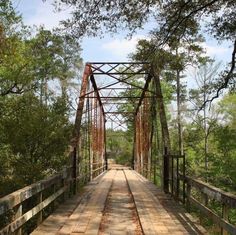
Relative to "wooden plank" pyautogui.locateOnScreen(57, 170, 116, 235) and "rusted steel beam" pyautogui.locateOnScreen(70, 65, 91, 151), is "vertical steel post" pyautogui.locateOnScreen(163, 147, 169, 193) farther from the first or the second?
"rusted steel beam" pyautogui.locateOnScreen(70, 65, 91, 151)

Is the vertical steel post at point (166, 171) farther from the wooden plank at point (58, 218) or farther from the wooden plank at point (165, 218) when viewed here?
the wooden plank at point (58, 218)

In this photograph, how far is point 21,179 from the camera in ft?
43.2

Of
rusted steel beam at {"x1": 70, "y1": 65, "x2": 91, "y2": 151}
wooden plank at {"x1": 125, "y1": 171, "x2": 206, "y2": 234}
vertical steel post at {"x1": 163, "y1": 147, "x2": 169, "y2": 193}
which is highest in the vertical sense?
rusted steel beam at {"x1": 70, "y1": 65, "x2": 91, "y2": 151}

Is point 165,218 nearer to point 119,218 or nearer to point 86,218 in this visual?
point 119,218

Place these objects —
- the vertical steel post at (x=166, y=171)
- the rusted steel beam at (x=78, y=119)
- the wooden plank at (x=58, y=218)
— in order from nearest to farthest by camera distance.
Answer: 1. the wooden plank at (x=58, y=218)
2. the vertical steel post at (x=166, y=171)
3. the rusted steel beam at (x=78, y=119)

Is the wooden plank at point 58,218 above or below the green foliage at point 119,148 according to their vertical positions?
below

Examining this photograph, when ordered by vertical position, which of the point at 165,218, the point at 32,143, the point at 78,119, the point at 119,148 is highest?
the point at 119,148

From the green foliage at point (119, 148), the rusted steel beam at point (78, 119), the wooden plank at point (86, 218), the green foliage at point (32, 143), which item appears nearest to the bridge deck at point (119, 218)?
the wooden plank at point (86, 218)

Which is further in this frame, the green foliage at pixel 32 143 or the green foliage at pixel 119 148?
the green foliage at pixel 119 148

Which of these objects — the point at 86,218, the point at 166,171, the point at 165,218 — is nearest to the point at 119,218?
the point at 86,218

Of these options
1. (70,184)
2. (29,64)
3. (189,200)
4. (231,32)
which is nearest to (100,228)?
(189,200)

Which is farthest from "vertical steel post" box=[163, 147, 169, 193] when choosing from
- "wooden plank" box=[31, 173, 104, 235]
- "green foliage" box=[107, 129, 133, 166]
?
"green foliage" box=[107, 129, 133, 166]

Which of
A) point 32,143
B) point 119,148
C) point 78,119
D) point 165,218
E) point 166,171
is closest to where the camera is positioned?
point 165,218

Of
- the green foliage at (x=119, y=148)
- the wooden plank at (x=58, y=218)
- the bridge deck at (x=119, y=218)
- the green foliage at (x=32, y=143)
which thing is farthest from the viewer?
the green foliage at (x=119, y=148)
